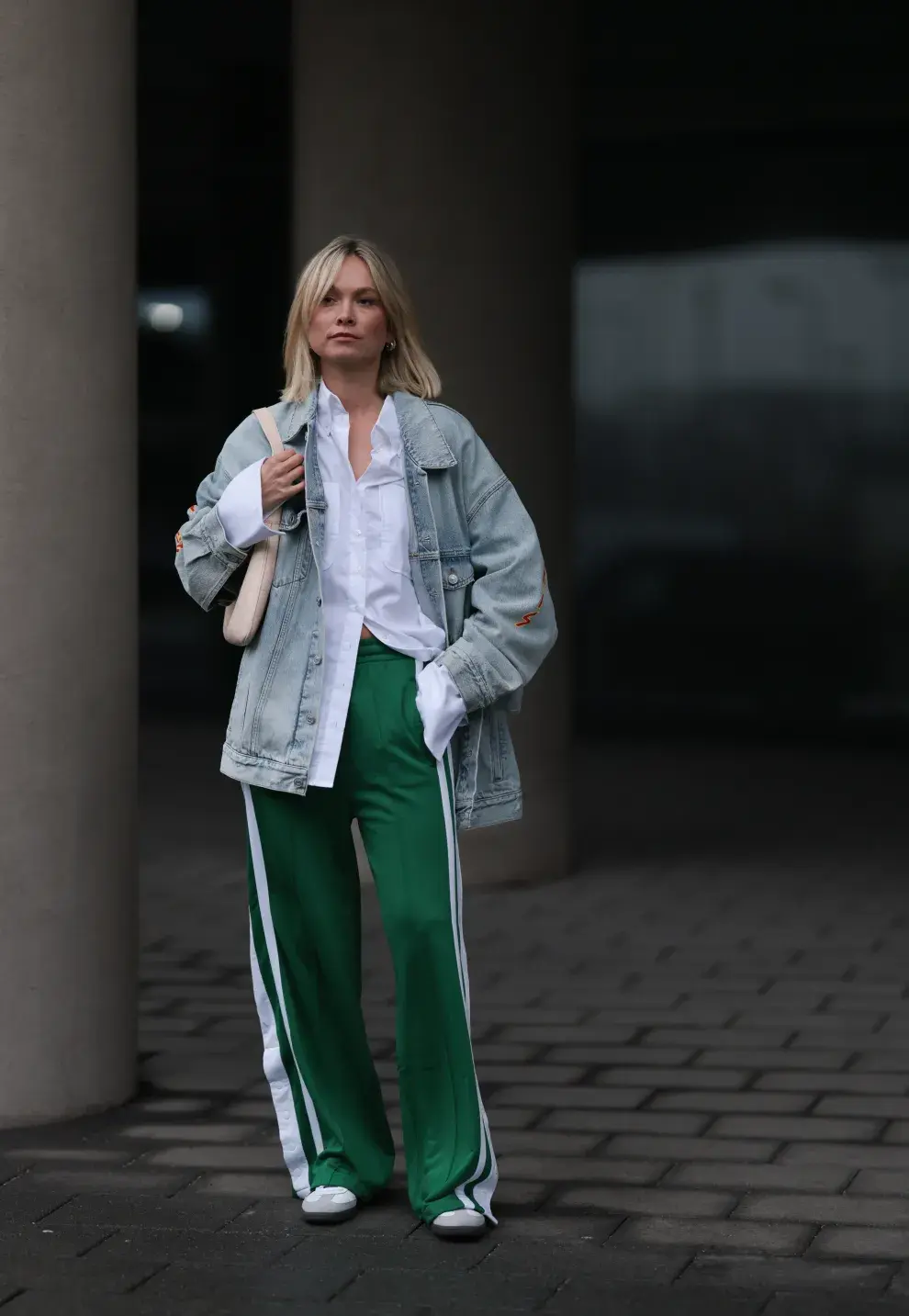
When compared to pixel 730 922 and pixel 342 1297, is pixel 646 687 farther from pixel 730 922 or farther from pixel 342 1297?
pixel 342 1297

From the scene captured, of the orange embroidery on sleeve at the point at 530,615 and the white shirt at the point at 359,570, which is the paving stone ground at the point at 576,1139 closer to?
the white shirt at the point at 359,570

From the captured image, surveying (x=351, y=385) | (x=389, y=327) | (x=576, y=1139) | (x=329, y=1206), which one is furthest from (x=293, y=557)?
(x=576, y=1139)

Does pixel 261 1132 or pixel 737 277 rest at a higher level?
pixel 737 277

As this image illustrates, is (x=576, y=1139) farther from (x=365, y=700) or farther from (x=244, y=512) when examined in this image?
(x=244, y=512)

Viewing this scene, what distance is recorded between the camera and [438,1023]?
4.63 meters

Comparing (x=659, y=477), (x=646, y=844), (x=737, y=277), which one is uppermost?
A: (x=737, y=277)

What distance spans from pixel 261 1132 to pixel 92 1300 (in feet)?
4.03

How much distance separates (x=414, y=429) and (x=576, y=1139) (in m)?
1.74

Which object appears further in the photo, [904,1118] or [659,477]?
[659,477]

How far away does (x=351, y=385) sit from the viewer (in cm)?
477

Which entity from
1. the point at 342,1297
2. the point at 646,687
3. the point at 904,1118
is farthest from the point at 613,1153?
the point at 646,687

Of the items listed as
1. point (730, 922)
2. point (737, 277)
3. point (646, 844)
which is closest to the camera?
point (730, 922)

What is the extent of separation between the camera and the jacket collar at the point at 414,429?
15.4 feet

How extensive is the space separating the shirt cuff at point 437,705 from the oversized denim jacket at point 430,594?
0.02 metres
